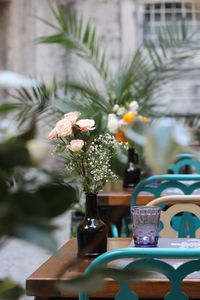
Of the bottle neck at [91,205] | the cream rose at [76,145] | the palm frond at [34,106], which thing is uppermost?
the palm frond at [34,106]

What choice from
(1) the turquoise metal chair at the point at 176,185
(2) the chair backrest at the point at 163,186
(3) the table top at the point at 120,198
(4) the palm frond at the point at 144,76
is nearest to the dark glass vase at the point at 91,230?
(1) the turquoise metal chair at the point at 176,185

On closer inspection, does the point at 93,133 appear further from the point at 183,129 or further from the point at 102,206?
the point at 183,129

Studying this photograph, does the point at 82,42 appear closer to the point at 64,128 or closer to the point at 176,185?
the point at 176,185

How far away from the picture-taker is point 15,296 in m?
0.43

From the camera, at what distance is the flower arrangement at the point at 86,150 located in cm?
215

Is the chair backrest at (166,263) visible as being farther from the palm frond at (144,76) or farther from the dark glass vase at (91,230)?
the palm frond at (144,76)

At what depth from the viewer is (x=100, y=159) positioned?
2.16 m

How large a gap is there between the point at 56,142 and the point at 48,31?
8.14m

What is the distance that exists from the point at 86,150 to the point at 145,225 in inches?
11.3

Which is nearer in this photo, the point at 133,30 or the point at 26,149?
the point at 26,149

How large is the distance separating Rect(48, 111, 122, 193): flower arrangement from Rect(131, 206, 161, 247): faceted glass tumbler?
138 mm

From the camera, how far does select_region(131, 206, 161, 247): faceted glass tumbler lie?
2146mm

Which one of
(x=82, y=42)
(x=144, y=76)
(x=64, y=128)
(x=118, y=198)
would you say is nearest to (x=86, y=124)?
(x=64, y=128)

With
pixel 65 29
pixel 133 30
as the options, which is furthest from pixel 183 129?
pixel 133 30
